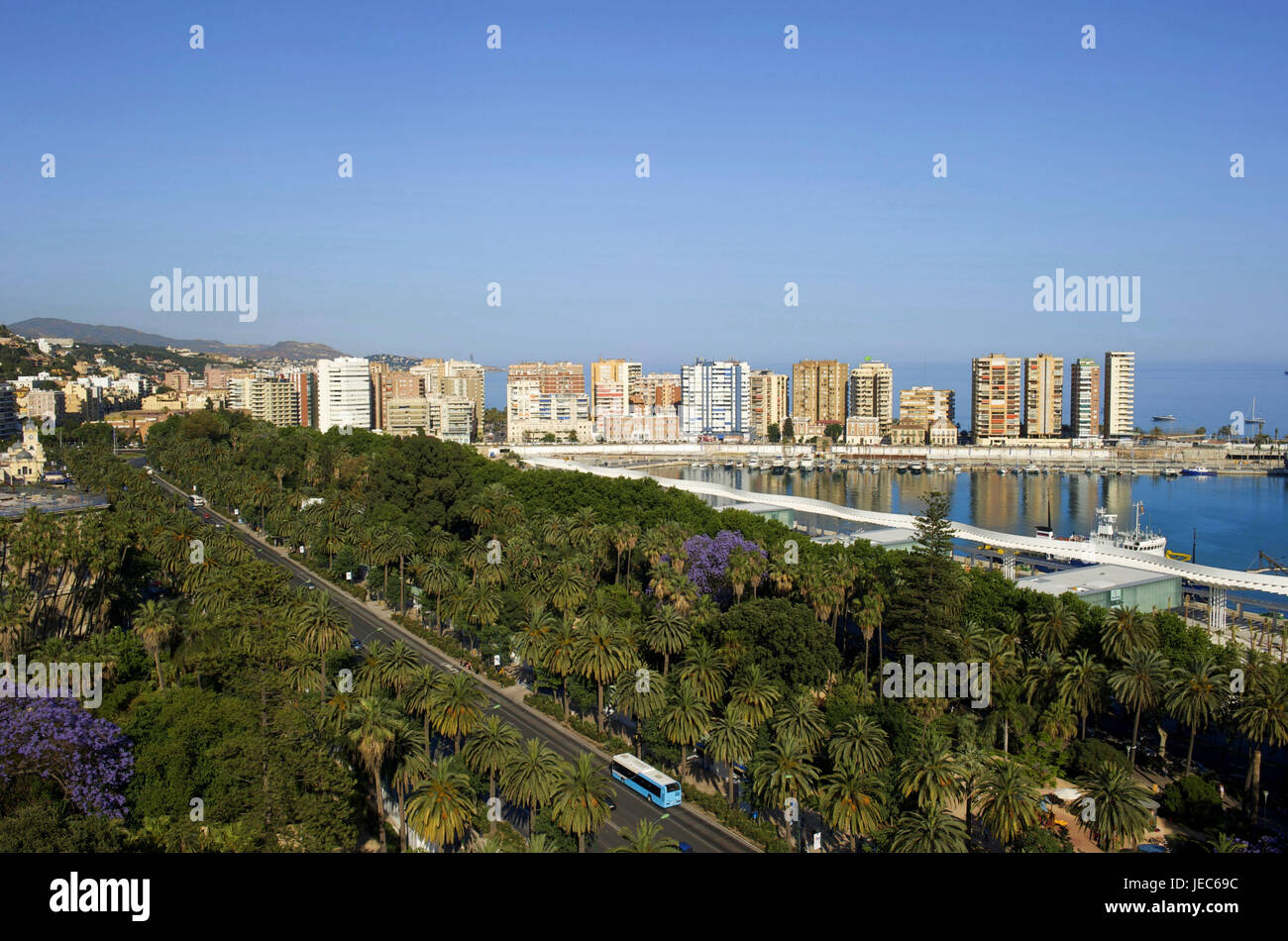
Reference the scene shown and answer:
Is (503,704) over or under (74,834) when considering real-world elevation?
under

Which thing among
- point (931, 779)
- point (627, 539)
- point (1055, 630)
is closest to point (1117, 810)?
point (931, 779)

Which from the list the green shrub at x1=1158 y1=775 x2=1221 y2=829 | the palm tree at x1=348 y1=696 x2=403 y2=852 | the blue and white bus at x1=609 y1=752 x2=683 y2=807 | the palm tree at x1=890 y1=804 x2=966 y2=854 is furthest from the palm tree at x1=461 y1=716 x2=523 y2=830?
the green shrub at x1=1158 y1=775 x2=1221 y2=829

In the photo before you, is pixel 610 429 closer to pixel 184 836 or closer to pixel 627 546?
pixel 627 546

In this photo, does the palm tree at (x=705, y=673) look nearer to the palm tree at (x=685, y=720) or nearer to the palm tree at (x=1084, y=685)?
the palm tree at (x=685, y=720)

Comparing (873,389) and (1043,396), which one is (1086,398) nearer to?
(1043,396)
